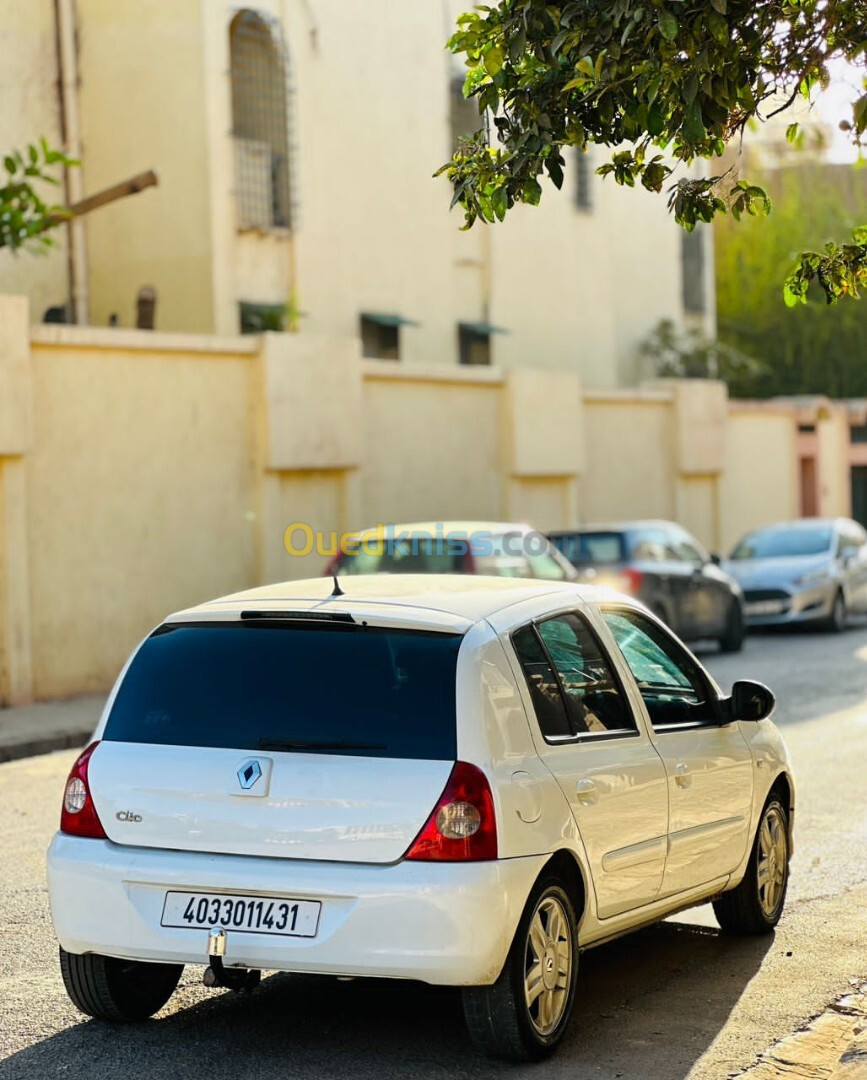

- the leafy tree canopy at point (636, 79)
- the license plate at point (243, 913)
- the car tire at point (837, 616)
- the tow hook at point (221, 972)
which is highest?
the leafy tree canopy at point (636, 79)

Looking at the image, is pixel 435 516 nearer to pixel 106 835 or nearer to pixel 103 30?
pixel 103 30

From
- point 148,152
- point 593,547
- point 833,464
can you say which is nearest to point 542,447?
point 593,547

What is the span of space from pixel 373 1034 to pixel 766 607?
18.4 metres

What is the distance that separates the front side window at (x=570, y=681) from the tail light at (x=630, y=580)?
13.2m

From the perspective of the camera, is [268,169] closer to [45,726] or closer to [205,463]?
[205,463]

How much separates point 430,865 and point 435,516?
17843mm

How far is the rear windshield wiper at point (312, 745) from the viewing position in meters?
5.59

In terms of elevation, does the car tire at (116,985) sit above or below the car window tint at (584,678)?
below

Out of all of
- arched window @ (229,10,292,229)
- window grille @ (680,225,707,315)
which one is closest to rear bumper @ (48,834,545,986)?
arched window @ (229,10,292,229)

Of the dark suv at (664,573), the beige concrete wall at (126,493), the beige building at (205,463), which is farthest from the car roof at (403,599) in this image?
the dark suv at (664,573)

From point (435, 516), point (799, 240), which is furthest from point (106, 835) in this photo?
point (799, 240)

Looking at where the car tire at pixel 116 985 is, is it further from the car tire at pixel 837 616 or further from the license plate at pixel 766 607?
the car tire at pixel 837 616

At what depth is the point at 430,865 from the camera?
17.7 feet

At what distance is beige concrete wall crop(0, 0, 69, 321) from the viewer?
23109 mm
